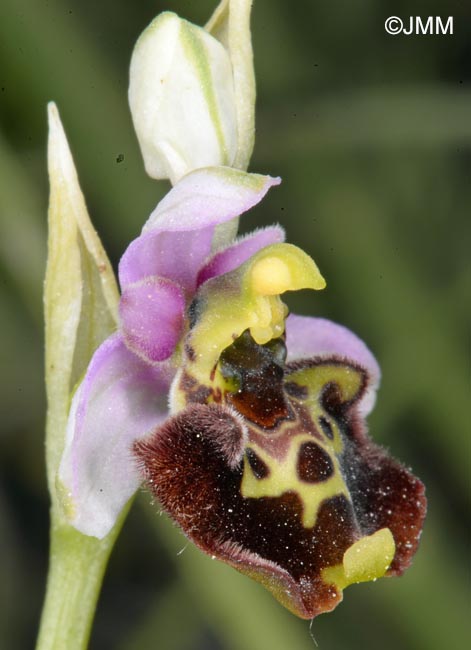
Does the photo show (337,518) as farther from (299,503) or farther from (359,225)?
(359,225)

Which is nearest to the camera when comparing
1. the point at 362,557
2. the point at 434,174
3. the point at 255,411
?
the point at 362,557

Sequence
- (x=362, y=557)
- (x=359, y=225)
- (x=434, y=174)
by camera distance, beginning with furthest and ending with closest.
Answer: (x=434, y=174) < (x=359, y=225) < (x=362, y=557)

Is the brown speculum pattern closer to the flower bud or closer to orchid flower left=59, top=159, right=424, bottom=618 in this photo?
orchid flower left=59, top=159, right=424, bottom=618

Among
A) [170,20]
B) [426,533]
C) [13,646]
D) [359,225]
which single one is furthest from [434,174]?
[13,646]

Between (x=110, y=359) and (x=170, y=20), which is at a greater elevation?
(x=170, y=20)

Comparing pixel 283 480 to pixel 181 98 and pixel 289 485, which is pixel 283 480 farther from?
pixel 181 98

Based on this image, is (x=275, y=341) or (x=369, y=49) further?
(x=369, y=49)

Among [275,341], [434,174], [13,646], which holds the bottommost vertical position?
[13,646]

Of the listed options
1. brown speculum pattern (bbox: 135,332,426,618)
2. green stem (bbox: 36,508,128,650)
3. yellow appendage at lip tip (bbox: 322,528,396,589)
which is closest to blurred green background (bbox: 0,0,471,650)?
green stem (bbox: 36,508,128,650)

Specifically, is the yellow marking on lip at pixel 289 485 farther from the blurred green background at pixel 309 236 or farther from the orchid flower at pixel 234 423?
the blurred green background at pixel 309 236
